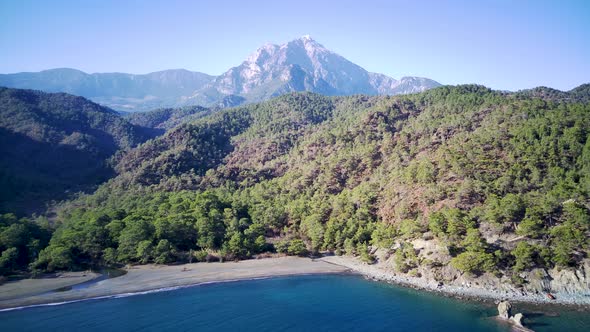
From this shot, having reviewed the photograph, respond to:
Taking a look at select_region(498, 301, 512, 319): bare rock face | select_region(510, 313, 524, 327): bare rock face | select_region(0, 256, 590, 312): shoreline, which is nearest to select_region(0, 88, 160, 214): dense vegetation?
select_region(0, 256, 590, 312): shoreline

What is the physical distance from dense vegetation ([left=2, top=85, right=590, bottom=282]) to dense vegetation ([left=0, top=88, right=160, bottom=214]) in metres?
17.6

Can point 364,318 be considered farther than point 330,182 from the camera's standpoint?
No

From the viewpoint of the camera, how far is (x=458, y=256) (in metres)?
59.5

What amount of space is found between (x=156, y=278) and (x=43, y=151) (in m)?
114

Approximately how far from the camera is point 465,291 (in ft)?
186

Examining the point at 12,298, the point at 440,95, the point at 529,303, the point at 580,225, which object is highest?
the point at 440,95

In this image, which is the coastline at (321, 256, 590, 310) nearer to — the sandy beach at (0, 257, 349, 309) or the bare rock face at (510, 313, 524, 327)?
the sandy beach at (0, 257, 349, 309)

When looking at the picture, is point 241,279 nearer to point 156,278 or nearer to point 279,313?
point 156,278

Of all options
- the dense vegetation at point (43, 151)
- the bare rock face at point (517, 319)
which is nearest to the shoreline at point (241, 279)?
the bare rock face at point (517, 319)

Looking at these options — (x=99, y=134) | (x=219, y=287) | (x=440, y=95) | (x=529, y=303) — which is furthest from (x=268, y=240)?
(x=99, y=134)

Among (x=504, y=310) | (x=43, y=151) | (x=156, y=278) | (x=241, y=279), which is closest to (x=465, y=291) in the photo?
(x=504, y=310)

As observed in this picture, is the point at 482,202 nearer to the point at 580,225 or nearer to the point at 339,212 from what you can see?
the point at 580,225

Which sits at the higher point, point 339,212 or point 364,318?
point 339,212

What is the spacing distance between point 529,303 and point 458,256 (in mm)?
10930
